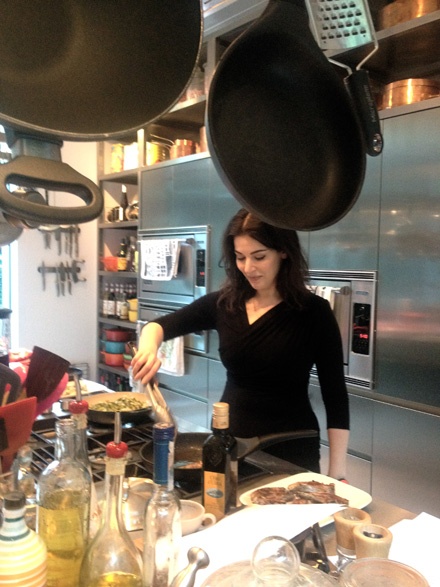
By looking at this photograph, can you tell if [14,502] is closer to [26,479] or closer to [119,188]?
[26,479]

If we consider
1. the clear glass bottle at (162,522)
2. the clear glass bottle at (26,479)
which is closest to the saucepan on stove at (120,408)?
the clear glass bottle at (26,479)

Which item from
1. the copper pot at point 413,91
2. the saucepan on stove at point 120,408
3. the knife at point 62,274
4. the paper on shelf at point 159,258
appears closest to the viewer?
the saucepan on stove at point 120,408

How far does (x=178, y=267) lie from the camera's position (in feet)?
10.4

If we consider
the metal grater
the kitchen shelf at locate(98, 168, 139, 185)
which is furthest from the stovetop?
the kitchen shelf at locate(98, 168, 139, 185)

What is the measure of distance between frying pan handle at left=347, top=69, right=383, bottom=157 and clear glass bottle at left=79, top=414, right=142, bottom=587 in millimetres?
609

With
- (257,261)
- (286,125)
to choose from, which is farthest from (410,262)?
(286,125)

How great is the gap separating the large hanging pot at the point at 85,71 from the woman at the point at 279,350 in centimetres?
76

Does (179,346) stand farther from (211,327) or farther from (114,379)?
(211,327)

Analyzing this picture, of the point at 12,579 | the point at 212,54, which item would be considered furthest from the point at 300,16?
the point at 212,54

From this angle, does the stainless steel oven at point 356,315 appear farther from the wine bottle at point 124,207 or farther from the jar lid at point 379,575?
the wine bottle at point 124,207

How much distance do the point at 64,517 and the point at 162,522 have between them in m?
0.12

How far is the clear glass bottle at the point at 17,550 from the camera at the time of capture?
19.6 inches

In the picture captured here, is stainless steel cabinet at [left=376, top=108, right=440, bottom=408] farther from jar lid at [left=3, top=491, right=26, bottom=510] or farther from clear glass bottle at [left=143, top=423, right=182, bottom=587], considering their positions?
jar lid at [left=3, top=491, right=26, bottom=510]

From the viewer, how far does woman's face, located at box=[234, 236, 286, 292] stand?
1505mm
